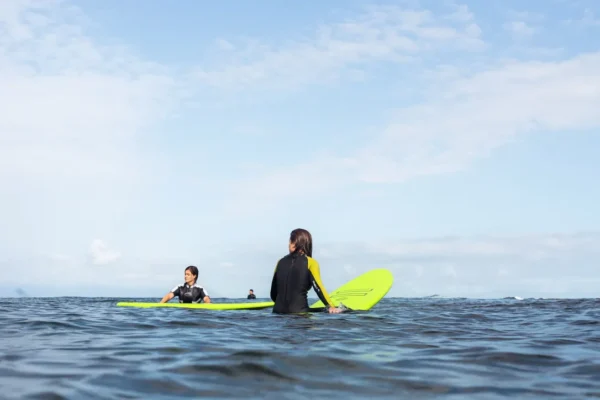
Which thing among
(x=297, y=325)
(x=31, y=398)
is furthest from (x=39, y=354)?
(x=297, y=325)

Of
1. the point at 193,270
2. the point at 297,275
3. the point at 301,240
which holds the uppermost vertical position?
the point at 301,240

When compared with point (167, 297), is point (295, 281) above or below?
above

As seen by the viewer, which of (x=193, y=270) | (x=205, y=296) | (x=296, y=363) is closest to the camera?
(x=296, y=363)

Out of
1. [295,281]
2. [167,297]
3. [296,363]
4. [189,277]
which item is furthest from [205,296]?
[296,363]

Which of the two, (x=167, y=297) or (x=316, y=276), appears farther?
(x=167, y=297)

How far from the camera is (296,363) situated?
4379 millimetres

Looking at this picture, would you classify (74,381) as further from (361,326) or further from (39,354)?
(361,326)

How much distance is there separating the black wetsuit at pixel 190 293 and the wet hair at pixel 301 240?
4.56 metres

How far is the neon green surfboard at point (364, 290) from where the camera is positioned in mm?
11594

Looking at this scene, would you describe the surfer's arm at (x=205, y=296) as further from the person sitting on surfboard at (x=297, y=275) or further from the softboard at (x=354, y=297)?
the person sitting on surfboard at (x=297, y=275)

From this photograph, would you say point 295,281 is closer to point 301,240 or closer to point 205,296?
point 301,240

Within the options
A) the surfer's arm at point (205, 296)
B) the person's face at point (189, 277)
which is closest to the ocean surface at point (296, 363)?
the surfer's arm at point (205, 296)

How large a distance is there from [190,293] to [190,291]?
0.05 metres

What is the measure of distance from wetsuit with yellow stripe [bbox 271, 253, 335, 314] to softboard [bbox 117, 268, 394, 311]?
0.80 metres
